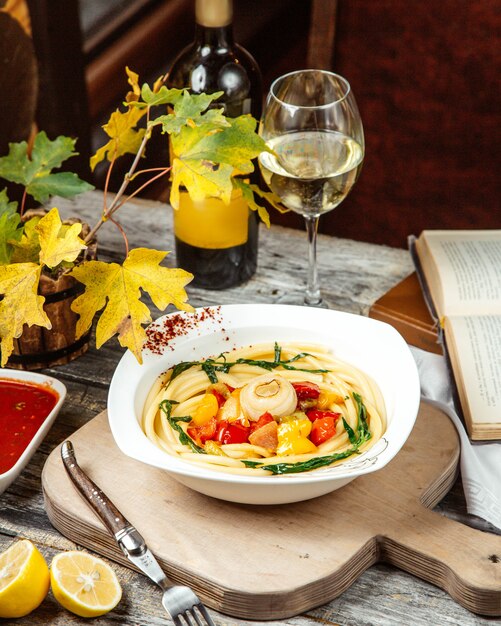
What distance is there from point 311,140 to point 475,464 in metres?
0.72

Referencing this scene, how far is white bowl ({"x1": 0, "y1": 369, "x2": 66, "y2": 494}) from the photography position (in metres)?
1.45

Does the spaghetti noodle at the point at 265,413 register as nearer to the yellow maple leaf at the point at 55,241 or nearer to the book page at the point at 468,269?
the yellow maple leaf at the point at 55,241

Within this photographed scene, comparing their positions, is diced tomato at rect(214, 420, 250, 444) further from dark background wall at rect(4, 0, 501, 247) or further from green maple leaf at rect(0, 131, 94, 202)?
dark background wall at rect(4, 0, 501, 247)

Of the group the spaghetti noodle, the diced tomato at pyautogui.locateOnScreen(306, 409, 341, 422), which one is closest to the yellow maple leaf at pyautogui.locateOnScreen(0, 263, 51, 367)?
the spaghetti noodle

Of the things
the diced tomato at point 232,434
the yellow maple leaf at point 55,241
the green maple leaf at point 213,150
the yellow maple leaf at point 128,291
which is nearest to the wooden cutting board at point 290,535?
the diced tomato at point 232,434

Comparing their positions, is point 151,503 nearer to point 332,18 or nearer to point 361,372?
point 361,372

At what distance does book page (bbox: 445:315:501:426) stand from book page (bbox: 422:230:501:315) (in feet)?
0.14

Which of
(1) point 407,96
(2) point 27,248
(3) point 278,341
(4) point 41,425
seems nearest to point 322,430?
(3) point 278,341

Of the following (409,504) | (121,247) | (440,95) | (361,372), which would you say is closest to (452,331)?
(361,372)

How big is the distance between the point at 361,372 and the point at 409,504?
27 cm

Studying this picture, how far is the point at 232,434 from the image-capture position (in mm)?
1434

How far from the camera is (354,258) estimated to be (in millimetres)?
2213

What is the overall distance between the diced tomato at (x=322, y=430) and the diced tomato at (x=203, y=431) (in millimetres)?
167

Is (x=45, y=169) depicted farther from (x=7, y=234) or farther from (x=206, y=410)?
(x=206, y=410)
